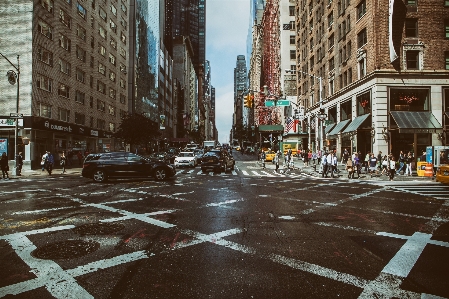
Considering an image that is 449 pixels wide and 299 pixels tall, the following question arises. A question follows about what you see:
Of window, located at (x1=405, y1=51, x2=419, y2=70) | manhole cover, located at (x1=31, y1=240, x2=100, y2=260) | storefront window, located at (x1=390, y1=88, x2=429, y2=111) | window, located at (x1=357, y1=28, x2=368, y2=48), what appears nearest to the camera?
manhole cover, located at (x1=31, y1=240, x2=100, y2=260)

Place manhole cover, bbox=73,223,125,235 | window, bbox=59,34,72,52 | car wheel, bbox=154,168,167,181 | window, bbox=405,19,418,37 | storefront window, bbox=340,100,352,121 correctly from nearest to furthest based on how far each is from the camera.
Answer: manhole cover, bbox=73,223,125,235, car wheel, bbox=154,168,167,181, window, bbox=405,19,418,37, storefront window, bbox=340,100,352,121, window, bbox=59,34,72,52

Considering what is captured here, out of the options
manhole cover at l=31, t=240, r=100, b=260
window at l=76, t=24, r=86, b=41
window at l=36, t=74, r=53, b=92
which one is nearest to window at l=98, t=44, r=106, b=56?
window at l=76, t=24, r=86, b=41

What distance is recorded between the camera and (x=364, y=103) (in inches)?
1231

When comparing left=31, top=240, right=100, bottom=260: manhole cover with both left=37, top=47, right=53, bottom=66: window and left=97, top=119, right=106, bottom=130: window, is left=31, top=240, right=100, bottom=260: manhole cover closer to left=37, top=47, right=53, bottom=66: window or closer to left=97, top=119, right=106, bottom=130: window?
left=37, top=47, right=53, bottom=66: window

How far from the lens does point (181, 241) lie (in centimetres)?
636

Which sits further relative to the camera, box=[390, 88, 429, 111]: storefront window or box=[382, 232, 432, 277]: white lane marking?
box=[390, 88, 429, 111]: storefront window

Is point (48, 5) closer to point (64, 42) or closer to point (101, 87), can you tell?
point (64, 42)

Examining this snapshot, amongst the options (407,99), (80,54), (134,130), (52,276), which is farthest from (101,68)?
(52,276)

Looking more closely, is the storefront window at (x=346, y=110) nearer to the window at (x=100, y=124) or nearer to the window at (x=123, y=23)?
the window at (x=100, y=124)

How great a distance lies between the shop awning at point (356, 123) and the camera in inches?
1226

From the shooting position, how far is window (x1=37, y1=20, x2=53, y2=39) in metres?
35.6

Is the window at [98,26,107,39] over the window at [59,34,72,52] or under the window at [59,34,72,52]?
over

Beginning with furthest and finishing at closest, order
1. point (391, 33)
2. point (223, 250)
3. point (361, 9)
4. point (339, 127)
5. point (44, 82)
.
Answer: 1. point (339, 127)
2. point (44, 82)
3. point (361, 9)
4. point (391, 33)
5. point (223, 250)

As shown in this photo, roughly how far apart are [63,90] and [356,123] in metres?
35.2
